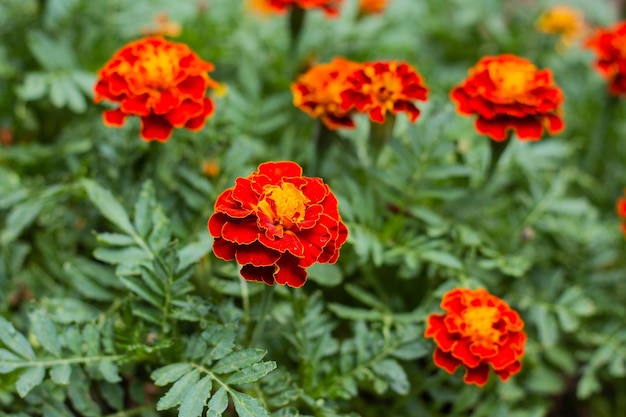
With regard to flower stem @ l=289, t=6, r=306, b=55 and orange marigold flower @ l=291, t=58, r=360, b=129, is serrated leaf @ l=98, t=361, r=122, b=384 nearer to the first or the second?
orange marigold flower @ l=291, t=58, r=360, b=129

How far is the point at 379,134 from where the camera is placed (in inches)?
62.0

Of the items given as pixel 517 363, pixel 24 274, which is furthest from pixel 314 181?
pixel 24 274

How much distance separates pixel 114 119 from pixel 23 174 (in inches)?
23.0

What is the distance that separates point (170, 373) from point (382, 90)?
64 cm

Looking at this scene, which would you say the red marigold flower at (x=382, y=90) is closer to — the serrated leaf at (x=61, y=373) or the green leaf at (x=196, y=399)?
the green leaf at (x=196, y=399)

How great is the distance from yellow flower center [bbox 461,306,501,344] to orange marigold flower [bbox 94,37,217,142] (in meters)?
0.58

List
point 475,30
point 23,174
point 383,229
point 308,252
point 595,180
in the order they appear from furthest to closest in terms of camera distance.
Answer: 1. point 475,30
2. point 595,180
3. point 23,174
4. point 383,229
5. point 308,252

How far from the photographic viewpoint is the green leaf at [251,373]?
1111 mm

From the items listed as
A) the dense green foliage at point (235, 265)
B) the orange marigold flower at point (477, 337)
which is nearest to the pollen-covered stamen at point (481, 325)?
the orange marigold flower at point (477, 337)

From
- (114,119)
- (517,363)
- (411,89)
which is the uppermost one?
(411,89)

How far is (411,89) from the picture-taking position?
142 centimetres

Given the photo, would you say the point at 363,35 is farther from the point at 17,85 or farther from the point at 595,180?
the point at 17,85

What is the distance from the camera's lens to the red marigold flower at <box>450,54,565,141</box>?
1419mm

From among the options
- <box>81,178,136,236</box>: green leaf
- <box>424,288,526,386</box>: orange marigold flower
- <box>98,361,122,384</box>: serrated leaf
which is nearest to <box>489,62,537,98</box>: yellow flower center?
<box>424,288,526,386</box>: orange marigold flower
